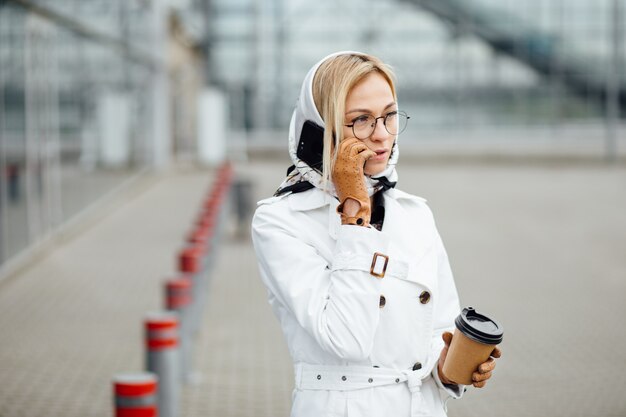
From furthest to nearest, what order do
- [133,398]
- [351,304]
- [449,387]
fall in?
[133,398] → [449,387] → [351,304]

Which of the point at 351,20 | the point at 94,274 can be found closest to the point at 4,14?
the point at 94,274

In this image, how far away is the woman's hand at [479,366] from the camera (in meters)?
2.53

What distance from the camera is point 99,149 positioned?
18516 mm

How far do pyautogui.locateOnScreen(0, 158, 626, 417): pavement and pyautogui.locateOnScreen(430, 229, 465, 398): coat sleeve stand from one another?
385 centimetres

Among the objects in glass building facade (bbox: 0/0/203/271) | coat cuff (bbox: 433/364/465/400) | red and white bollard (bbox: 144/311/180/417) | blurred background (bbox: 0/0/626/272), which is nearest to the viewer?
coat cuff (bbox: 433/364/465/400)

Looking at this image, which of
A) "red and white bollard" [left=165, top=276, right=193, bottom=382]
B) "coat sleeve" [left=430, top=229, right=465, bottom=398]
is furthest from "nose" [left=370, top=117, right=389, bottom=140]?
"red and white bollard" [left=165, top=276, right=193, bottom=382]

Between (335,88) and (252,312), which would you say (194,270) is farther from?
(335,88)

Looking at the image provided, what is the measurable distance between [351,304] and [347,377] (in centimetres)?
25

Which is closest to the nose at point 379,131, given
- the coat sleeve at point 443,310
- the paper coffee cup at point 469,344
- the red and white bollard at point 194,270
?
the coat sleeve at point 443,310

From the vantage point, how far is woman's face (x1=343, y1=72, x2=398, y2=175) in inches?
98.0

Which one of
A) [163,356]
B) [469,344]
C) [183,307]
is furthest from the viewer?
[183,307]

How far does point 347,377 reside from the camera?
2.52 m

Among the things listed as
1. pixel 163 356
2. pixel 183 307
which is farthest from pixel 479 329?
pixel 183 307

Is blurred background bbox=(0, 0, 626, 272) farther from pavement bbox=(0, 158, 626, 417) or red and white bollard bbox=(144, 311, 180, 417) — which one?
Answer: red and white bollard bbox=(144, 311, 180, 417)
